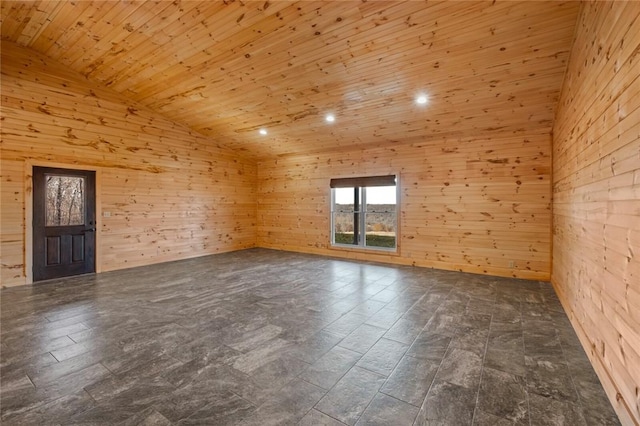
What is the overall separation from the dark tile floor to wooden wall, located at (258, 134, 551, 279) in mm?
886

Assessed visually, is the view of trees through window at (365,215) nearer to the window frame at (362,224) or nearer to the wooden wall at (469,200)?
the window frame at (362,224)

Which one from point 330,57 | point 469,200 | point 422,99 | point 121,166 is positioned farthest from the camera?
point 121,166

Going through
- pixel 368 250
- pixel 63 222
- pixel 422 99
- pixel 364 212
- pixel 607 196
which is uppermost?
pixel 422 99

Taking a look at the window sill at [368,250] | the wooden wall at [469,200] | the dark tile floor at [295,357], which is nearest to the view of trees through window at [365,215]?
the window sill at [368,250]

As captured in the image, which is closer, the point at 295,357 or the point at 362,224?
the point at 295,357

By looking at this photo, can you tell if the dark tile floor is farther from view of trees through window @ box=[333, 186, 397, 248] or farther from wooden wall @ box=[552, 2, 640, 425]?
view of trees through window @ box=[333, 186, 397, 248]

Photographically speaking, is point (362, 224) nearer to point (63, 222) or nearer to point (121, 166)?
point (121, 166)

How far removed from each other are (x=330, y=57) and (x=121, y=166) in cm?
487

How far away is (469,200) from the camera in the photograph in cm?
551

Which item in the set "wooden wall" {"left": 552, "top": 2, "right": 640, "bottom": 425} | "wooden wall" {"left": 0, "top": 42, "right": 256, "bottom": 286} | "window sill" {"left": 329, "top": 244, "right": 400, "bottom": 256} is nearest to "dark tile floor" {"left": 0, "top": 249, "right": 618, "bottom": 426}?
"wooden wall" {"left": 552, "top": 2, "right": 640, "bottom": 425}

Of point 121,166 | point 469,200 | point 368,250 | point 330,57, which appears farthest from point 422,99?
point 121,166

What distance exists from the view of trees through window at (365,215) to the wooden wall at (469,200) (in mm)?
314

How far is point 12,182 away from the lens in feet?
15.4

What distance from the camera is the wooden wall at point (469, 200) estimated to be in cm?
494
